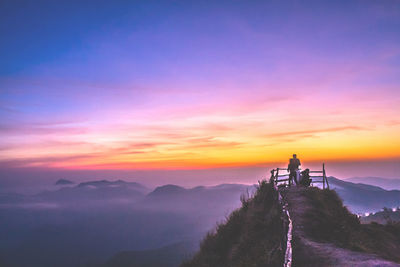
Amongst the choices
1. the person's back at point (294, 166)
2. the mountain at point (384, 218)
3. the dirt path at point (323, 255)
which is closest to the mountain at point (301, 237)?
the dirt path at point (323, 255)

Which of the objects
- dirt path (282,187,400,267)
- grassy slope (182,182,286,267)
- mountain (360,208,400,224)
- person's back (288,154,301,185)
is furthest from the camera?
person's back (288,154,301,185)

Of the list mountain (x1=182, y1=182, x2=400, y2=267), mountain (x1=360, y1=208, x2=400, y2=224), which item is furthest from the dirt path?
mountain (x1=360, y1=208, x2=400, y2=224)

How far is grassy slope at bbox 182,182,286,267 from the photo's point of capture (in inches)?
377

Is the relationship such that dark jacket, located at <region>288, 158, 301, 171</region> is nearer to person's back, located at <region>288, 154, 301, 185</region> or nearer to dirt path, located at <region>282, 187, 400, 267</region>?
person's back, located at <region>288, 154, 301, 185</region>

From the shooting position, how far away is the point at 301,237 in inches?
409

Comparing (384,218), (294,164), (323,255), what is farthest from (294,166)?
(323,255)

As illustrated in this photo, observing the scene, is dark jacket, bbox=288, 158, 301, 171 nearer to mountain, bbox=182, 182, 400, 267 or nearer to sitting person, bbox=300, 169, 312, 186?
sitting person, bbox=300, 169, 312, 186

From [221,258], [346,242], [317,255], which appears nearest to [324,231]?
[346,242]

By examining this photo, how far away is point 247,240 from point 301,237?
A: 2487mm

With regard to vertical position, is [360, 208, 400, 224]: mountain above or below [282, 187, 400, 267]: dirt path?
below

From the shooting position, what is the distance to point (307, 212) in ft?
44.1

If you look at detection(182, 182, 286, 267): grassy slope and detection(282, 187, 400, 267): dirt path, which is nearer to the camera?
detection(282, 187, 400, 267): dirt path

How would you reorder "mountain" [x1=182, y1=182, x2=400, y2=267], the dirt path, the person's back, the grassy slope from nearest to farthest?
the dirt path
"mountain" [x1=182, y1=182, x2=400, y2=267]
the grassy slope
the person's back

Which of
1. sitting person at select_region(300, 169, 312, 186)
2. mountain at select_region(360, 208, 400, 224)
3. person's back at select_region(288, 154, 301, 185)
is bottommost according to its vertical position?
mountain at select_region(360, 208, 400, 224)
